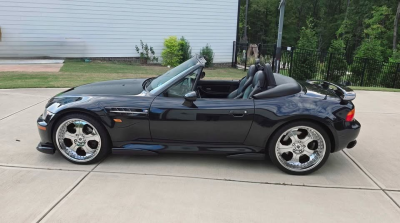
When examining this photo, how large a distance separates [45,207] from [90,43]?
48.7 ft

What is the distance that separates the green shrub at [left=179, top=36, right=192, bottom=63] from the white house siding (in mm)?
408

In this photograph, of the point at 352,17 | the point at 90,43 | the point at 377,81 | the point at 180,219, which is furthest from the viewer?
the point at 352,17

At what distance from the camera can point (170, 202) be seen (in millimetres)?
2797

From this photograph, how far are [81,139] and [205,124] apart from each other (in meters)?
1.42

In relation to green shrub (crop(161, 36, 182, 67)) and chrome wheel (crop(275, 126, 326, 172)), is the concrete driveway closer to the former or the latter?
chrome wheel (crop(275, 126, 326, 172))

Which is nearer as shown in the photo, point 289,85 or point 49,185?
point 49,185

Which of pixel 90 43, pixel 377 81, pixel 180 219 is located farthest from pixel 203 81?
pixel 90 43

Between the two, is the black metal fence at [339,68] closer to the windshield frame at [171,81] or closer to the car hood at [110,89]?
the car hood at [110,89]

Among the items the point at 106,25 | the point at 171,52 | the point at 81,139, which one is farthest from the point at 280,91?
the point at 106,25

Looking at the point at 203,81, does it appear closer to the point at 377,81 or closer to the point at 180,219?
the point at 180,219

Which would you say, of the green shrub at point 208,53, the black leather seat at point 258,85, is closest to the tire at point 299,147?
the black leather seat at point 258,85

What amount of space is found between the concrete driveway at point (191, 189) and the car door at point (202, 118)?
436 mm

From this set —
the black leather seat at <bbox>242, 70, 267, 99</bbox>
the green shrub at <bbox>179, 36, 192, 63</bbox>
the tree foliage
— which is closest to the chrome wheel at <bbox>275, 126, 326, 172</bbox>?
the black leather seat at <bbox>242, 70, 267, 99</bbox>

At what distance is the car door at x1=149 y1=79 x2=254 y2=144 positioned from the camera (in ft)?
10.8
